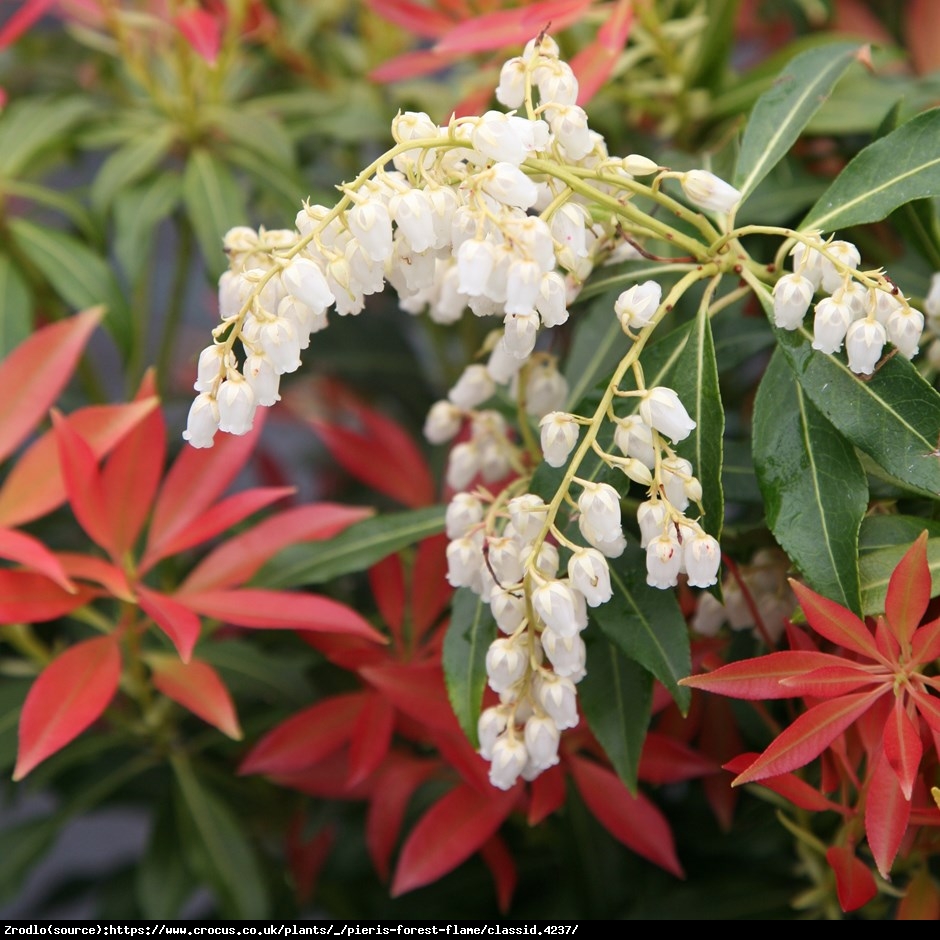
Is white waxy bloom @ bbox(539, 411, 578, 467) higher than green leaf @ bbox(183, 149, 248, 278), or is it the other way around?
white waxy bloom @ bbox(539, 411, 578, 467)

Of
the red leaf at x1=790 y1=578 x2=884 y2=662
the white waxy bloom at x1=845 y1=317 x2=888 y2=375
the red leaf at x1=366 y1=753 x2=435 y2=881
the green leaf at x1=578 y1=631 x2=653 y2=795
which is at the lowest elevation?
the red leaf at x1=366 y1=753 x2=435 y2=881

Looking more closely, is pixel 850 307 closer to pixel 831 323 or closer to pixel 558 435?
pixel 831 323

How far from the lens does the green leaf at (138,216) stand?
92 cm

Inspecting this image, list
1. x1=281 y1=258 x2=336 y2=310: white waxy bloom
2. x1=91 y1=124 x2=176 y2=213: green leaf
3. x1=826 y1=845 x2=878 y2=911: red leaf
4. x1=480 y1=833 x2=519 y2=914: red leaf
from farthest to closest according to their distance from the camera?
1. x1=91 y1=124 x2=176 y2=213: green leaf
2. x1=480 y1=833 x2=519 y2=914: red leaf
3. x1=826 y1=845 x2=878 y2=911: red leaf
4. x1=281 y1=258 x2=336 y2=310: white waxy bloom

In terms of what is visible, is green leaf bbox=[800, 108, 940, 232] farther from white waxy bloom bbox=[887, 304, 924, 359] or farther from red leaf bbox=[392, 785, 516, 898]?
red leaf bbox=[392, 785, 516, 898]

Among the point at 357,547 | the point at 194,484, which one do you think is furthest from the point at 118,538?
the point at 357,547

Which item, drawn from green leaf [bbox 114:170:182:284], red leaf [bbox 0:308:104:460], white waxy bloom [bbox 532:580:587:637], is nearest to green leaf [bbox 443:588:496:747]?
white waxy bloom [bbox 532:580:587:637]

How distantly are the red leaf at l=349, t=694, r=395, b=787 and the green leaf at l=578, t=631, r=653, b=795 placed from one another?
0.19 meters

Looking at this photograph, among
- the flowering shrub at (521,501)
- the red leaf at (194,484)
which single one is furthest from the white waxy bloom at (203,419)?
the red leaf at (194,484)

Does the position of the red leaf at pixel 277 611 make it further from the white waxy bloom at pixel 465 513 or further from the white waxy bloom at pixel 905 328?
the white waxy bloom at pixel 905 328

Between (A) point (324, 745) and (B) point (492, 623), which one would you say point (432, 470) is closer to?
(A) point (324, 745)

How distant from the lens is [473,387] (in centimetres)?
68

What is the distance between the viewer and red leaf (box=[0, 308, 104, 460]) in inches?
30.3

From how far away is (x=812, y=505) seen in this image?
0.58m
